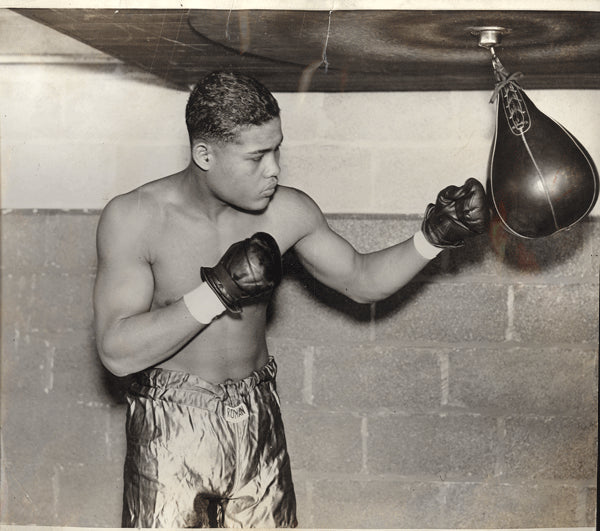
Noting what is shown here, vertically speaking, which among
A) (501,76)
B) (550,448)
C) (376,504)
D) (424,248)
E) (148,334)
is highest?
(501,76)

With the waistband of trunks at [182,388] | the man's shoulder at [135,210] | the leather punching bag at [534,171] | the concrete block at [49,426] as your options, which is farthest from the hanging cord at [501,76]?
the concrete block at [49,426]

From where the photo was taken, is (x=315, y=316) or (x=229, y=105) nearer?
(x=229, y=105)

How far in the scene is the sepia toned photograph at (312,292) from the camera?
1.91 meters

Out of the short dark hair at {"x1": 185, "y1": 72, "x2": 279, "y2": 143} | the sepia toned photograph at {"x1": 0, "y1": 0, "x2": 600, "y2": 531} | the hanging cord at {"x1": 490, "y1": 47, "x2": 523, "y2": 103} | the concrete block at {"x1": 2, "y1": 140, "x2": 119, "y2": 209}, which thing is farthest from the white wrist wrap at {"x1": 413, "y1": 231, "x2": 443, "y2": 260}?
the concrete block at {"x1": 2, "y1": 140, "x2": 119, "y2": 209}

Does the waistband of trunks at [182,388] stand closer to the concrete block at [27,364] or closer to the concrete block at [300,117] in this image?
the concrete block at [27,364]

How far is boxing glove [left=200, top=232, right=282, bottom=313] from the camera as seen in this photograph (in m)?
1.77

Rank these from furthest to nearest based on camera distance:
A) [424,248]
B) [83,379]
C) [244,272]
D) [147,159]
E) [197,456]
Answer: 1. [83,379]
2. [147,159]
3. [424,248]
4. [197,456]
5. [244,272]

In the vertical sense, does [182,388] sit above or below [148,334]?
below

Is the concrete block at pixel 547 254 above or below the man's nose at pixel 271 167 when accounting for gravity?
below

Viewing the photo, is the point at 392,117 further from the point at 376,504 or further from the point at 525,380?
the point at 376,504

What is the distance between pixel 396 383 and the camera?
2365mm

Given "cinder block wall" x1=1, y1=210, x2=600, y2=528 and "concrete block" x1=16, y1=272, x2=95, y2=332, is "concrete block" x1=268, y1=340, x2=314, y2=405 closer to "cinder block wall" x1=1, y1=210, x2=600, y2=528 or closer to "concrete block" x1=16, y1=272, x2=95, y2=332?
"cinder block wall" x1=1, y1=210, x2=600, y2=528

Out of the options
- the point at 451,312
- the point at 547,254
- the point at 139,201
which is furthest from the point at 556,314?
the point at 139,201

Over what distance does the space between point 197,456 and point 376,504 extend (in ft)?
2.47
